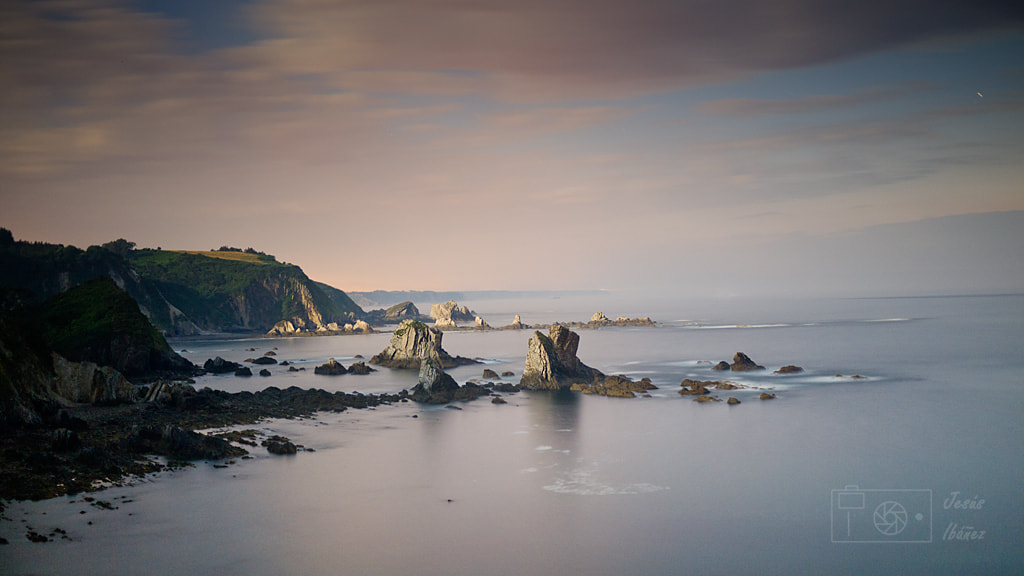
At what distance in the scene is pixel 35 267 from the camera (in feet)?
344

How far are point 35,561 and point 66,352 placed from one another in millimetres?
45235

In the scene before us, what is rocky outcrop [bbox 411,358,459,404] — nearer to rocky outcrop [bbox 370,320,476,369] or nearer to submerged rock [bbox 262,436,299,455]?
rocky outcrop [bbox 370,320,476,369]

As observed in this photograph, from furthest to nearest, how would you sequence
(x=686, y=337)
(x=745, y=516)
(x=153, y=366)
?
(x=686, y=337) → (x=153, y=366) → (x=745, y=516)

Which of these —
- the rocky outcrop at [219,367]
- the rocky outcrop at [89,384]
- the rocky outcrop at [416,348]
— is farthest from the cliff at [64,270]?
the rocky outcrop at [89,384]

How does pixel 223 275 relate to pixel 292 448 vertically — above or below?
above

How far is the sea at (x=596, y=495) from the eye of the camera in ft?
77.4

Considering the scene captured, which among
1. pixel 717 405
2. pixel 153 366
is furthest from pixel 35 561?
pixel 153 366

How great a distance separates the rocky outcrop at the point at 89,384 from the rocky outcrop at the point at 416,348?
122ft

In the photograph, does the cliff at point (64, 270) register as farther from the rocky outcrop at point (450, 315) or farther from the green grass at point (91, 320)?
the rocky outcrop at point (450, 315)

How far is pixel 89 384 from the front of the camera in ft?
146

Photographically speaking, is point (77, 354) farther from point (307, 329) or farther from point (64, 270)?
point (307, 329)

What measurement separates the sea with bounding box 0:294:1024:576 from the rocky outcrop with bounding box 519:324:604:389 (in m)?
2.91

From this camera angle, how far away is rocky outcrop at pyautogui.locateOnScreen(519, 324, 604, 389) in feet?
202

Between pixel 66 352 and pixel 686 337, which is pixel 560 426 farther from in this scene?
pixel 686 337
